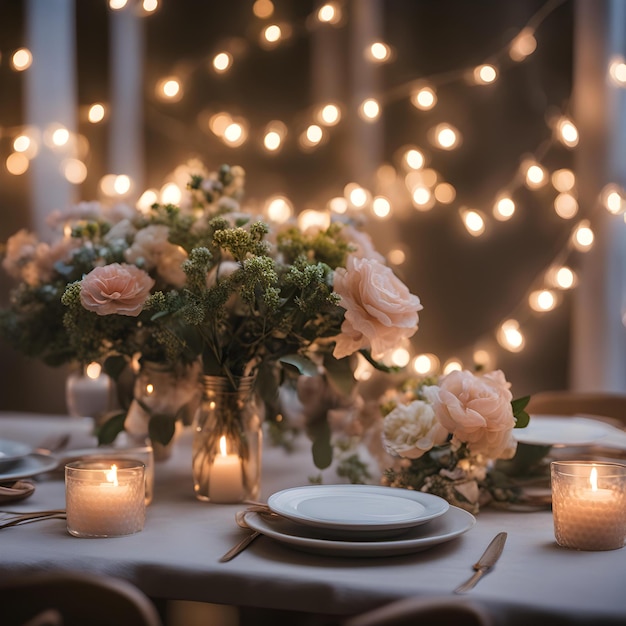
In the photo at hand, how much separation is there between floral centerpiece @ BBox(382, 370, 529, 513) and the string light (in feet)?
6.47

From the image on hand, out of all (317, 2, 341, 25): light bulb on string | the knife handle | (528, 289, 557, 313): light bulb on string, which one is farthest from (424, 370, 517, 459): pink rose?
(317, 2, 341, 25): light bulb on string

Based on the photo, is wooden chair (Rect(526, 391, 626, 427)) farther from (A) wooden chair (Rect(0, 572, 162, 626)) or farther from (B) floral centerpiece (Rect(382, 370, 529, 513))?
(A) wooden chair (Rect(0, 572, 162, 626))

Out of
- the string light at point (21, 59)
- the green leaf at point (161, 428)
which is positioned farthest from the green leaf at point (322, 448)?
the string light at point (21, 59)

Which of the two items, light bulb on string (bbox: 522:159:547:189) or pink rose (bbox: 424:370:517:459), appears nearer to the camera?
pink rose (bbox: 424:370:517:459)

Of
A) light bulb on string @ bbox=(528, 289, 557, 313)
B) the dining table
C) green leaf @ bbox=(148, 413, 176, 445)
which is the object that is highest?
light bulb on string @ bbox=(528, 289, 557, 313)

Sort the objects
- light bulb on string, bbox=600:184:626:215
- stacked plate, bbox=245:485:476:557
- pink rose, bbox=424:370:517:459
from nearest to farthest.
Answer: stacked plate, bbox=245:485:476:557 < pink rose, bbox=424:370:517:459 < light bulb on string, bbox=600:184:626:215

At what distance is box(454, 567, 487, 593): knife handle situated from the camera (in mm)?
865

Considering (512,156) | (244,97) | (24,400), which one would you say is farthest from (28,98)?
(512,156)

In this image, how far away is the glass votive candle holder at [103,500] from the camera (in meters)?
1.05

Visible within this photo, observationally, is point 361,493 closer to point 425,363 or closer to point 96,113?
point 425,363

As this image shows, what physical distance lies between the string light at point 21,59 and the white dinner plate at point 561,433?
78.3 inches

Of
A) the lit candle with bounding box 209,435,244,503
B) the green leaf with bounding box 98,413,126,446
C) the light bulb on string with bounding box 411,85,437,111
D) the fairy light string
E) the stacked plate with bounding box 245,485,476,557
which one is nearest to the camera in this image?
the stacked plate with bounding box 245,485,476,557

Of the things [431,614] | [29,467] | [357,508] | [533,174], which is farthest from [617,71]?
[431,614]

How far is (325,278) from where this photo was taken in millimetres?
1211
